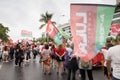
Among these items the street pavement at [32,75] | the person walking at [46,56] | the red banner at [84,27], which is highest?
the red banner at [84,27]

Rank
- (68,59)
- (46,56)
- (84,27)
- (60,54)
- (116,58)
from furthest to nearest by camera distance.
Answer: (46,56)
(60,54)
(68,59)
(84,27)
(116,58)

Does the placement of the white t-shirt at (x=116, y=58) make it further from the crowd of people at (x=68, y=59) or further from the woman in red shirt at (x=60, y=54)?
the woman in red shirt at (x=60, y=54)

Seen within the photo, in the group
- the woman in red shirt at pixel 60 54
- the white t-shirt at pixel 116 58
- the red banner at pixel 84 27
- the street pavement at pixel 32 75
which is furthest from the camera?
the woman in red shirt at pixel 60 54

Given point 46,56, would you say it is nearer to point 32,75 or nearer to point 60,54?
point 60,54

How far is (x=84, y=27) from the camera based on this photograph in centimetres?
594

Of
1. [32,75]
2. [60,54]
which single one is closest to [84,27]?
[60,54]

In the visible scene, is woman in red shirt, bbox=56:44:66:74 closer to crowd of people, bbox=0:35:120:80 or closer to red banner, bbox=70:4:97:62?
crowd of people, bbox=0:35:120:80

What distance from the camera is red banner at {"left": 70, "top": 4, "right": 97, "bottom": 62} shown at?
584 centimetres

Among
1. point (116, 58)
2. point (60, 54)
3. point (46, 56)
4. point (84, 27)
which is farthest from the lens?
point (46, 56)

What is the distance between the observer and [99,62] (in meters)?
16.3

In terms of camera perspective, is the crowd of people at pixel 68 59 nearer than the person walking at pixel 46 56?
Yes

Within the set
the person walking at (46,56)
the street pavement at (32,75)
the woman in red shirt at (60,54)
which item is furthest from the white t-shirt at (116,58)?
the person walking at (46,56)

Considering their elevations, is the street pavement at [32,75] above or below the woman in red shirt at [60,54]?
below

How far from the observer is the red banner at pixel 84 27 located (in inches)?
230
